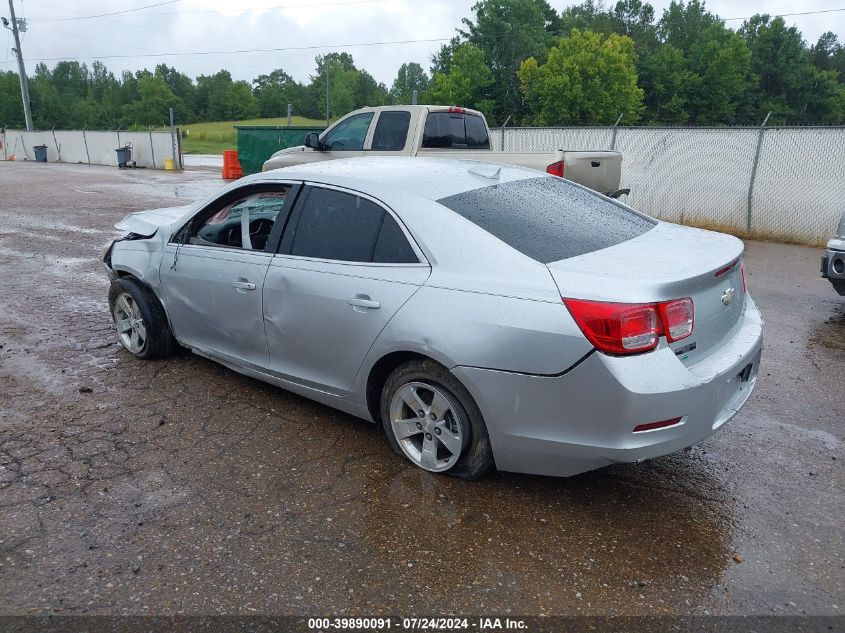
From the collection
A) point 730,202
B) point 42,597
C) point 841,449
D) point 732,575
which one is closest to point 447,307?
point 732,575

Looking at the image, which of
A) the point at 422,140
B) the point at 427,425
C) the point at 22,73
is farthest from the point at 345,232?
the point at 22,73

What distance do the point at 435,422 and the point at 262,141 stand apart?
17.4 m

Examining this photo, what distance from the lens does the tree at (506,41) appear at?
77.6 m

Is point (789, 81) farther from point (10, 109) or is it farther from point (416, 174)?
point (10, 109)

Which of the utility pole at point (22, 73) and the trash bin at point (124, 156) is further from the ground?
the utility pole at point (22, 73)

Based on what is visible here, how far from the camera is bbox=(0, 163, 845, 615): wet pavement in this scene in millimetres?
2691

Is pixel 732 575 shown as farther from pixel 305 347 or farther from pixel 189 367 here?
pixel 189 367

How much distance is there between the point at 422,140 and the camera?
30.5ft

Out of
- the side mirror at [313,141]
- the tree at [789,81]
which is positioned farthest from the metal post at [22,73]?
the tree at [789,81]

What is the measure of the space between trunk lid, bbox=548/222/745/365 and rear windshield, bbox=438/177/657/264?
0.11 meters

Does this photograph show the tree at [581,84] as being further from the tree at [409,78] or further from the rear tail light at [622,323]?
the rear tail light at [622,323]

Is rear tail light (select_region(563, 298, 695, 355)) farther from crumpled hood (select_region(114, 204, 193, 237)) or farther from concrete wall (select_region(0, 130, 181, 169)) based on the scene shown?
concrete wall (select_region(0, 130, 181, 169))

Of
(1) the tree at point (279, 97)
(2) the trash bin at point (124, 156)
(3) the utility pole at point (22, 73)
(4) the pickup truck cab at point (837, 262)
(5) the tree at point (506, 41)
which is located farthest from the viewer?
(1) the tree at point (279, 97)

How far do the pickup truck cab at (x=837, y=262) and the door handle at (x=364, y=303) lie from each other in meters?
5.04
